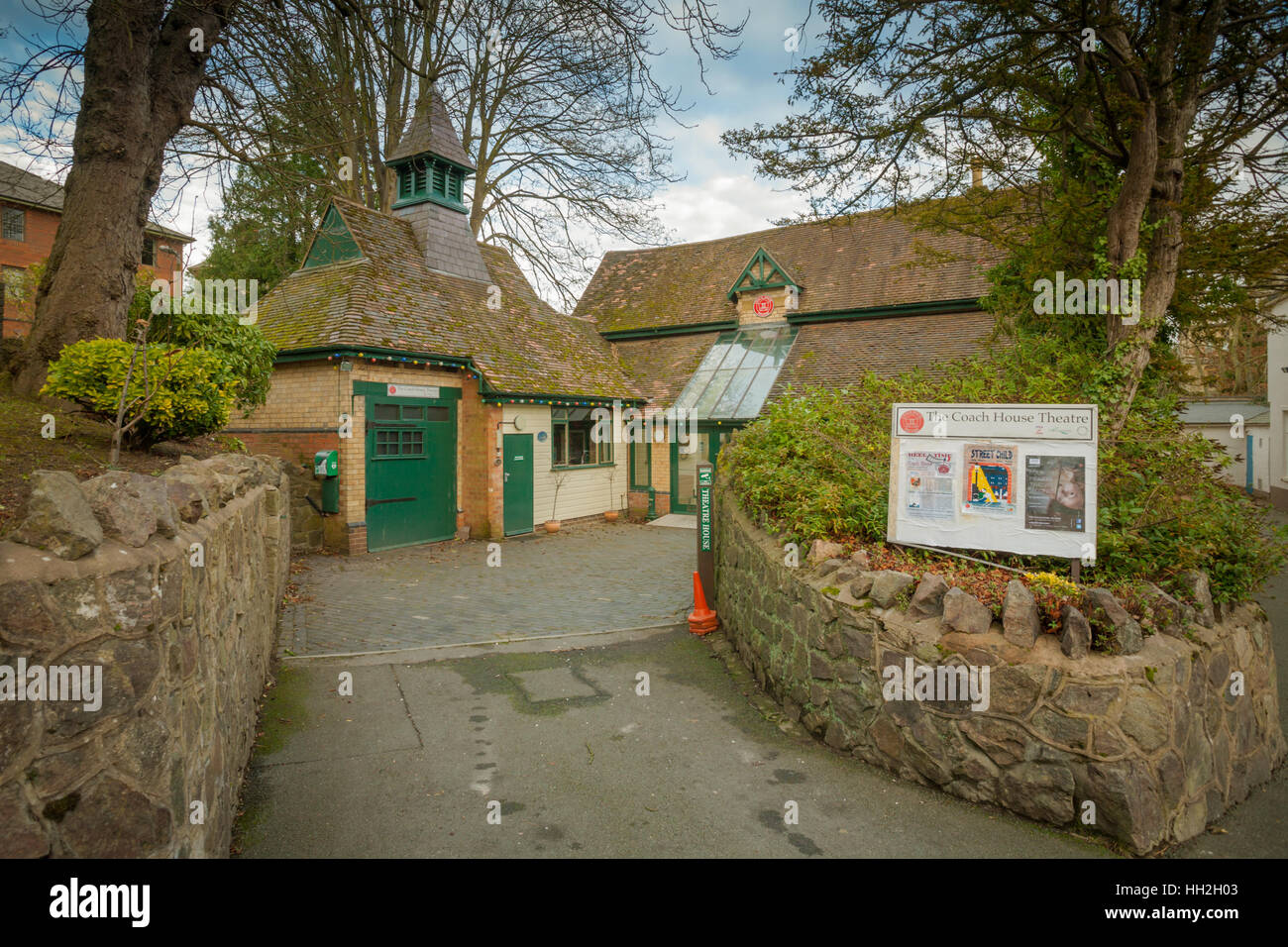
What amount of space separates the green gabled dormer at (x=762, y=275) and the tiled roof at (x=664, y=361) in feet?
5.32

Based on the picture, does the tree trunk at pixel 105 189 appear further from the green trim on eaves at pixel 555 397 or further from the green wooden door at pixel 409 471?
the green trim on eaves at pixel 555 397

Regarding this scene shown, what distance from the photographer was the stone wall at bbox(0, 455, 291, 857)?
213 cm

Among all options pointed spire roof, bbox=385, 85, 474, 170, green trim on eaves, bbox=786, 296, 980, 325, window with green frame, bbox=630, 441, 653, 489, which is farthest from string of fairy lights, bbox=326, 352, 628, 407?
green trim on eaves, bbox=786, 296, 980, 325

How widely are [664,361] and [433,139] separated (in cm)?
809

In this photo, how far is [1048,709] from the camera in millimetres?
3922

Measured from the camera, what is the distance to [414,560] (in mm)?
12273

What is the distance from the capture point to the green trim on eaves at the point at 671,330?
2052 cm

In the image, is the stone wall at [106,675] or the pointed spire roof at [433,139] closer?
the stone wall at [106,675]

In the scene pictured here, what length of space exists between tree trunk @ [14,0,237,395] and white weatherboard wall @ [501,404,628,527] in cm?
788

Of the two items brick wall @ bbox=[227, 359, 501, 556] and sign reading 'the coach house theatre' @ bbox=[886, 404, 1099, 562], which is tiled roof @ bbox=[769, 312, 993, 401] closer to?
brick wall @ bbox=[227, 359, 501, 556]

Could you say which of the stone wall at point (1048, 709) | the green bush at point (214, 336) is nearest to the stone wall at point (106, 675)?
the stone wall at point (1048, 709)

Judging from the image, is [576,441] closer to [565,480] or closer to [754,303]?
[565,480]
